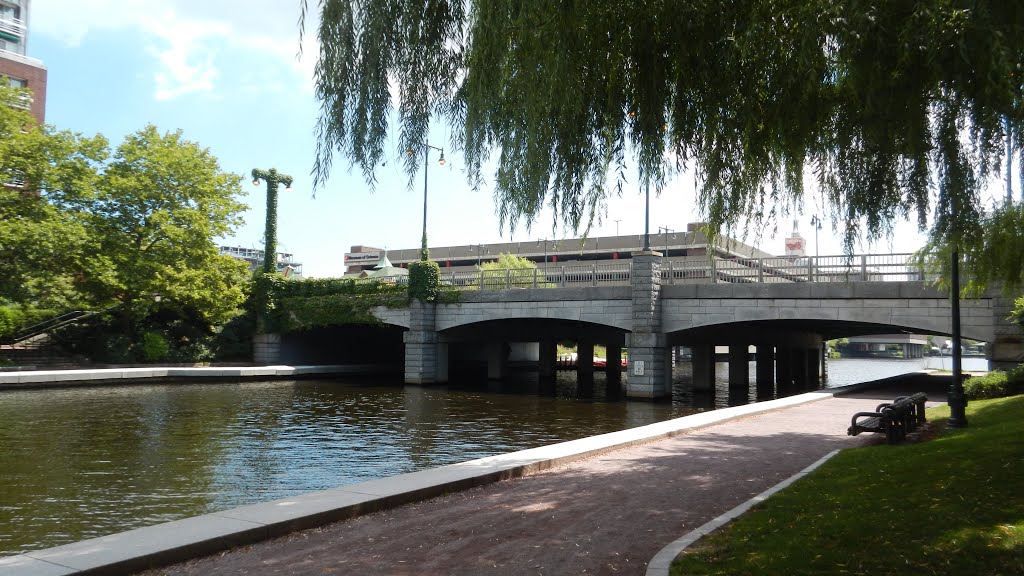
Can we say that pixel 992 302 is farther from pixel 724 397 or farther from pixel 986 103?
pixel 986 103

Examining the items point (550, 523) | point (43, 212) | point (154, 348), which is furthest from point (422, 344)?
point (550, 523)

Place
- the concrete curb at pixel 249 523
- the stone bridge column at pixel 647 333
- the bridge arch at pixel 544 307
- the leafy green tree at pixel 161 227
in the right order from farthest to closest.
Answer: the leafy green tree at pixel 161 227 < the bridge arch at pixel 544 307 < the stone bridge column at pixel 647 333 < the concrete curb at pixel 249 523

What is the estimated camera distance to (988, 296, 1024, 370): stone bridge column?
22734mm

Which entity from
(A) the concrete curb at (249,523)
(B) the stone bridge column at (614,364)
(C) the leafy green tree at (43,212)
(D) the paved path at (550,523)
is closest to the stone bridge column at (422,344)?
(B) the stone bridge column at (614,364)

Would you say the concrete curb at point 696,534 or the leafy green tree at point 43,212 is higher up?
the leafy green tree at point 43,212

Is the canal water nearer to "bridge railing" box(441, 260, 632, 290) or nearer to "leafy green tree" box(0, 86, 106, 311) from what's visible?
"bridge railing" box(441, 260, 632, 290)

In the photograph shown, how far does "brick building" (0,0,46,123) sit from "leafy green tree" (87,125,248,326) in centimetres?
1792

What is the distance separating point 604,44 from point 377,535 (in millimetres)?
5356

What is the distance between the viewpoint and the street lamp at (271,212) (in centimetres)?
4391

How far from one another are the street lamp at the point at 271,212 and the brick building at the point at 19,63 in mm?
17746

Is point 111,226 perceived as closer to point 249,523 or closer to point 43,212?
point 43,212

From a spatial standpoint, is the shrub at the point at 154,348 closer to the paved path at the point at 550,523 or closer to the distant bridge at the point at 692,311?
the distant bridge at the point at 692,311

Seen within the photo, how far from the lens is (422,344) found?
121ft

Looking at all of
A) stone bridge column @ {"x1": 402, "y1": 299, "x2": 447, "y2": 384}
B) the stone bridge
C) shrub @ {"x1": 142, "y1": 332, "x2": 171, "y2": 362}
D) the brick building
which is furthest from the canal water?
the brick building
